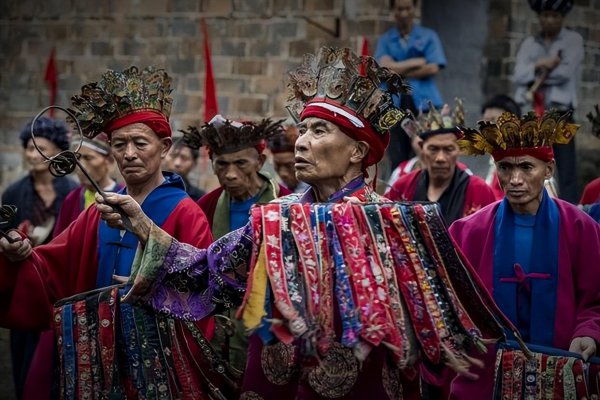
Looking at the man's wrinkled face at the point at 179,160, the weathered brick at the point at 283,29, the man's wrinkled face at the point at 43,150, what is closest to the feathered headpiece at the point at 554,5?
the weathered brick at the point at 283,29

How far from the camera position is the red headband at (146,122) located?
6.77m

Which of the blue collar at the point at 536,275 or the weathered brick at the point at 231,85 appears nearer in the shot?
the blue collar at the point at 536,275

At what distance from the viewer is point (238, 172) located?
8586 millimetres

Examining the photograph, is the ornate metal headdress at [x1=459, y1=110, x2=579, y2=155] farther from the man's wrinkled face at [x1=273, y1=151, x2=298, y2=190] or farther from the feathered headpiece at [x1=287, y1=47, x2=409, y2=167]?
the man's wrinkled face at [x1=273, y1=151, x2=298, y2=190]

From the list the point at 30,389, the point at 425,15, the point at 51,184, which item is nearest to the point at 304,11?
the point at 425,15

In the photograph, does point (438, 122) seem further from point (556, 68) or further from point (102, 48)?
point (102, 48)

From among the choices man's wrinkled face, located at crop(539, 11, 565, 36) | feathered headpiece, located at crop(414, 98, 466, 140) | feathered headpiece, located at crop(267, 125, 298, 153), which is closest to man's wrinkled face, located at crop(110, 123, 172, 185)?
feathered headpiece, located at crop(267, 125, 298, 153)

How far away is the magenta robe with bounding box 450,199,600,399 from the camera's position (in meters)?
6.70

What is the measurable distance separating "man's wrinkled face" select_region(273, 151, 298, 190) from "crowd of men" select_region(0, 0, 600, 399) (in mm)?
604

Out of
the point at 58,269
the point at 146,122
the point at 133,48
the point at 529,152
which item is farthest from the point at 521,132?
the point at 133,48

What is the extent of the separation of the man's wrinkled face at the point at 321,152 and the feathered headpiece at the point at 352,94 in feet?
0.13

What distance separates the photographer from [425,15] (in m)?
14.1

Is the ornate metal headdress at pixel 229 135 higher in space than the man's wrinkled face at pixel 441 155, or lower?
higher

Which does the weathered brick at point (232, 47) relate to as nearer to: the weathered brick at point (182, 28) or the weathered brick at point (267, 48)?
the weathered brick at point (267, 48)
